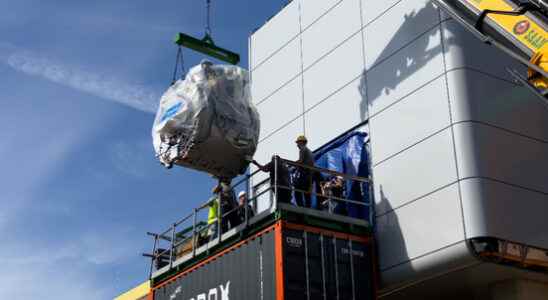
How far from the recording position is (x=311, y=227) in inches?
736

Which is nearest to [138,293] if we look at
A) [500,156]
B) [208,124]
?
[208,124]

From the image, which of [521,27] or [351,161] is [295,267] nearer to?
[351,161]

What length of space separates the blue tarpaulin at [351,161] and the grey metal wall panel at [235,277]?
2667 millimetres

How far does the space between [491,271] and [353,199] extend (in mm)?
4155

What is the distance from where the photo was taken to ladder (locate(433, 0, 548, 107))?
1538 cm

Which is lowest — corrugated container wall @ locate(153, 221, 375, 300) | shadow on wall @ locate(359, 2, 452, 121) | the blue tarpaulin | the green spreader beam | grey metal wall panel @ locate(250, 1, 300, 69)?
corrugated container wall @ locate(153, 221, 375, 300)

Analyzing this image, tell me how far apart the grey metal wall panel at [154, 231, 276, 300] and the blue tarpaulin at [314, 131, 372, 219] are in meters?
2.67

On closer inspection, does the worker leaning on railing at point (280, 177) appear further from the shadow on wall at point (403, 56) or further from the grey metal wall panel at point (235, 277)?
the shadow on wall at point (403, 56)

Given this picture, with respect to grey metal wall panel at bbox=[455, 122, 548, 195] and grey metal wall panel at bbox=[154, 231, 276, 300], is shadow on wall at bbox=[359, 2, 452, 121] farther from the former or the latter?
grey metal wall panel at bbox=[154, 231, 276, 300]

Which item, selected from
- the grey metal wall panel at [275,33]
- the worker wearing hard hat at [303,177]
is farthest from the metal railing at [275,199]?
the grey metal wall panel at [275,33]

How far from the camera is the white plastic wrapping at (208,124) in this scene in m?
19.9

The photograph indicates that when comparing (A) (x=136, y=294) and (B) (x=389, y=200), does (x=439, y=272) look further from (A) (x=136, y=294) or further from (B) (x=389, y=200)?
(A) (x=136, y=294)

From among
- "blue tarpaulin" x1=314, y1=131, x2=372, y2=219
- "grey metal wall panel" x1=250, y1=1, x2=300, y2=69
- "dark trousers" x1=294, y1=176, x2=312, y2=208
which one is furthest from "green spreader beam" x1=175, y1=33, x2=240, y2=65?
"dark trousers" x1=294, y1=176, x2=312, y2=208

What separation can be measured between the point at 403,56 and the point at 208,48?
22.6 ft
